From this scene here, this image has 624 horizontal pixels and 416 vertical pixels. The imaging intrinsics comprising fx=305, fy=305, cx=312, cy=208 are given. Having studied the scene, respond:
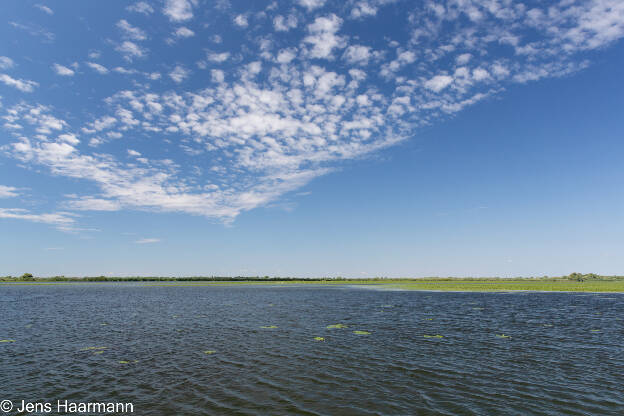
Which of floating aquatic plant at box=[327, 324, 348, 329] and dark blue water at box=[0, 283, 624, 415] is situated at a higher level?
dark blue water at box=[0, 283, 624, 415]

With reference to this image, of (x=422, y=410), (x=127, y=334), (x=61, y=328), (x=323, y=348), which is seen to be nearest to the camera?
(x=422, y=410)

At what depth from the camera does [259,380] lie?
55.0 feet

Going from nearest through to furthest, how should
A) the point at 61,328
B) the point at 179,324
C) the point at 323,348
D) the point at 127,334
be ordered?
1. the point at 323,348
2. the point at 127,334
3. the point at 61,328
4. the point at 179,324

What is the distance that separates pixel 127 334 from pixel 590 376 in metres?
35.5

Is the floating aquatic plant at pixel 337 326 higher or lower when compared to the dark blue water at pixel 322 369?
lower

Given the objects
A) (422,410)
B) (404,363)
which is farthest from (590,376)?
(422,410)

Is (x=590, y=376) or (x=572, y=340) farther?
(x=572, y=340)

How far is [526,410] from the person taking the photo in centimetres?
1309

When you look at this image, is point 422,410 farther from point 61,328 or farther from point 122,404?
point 61,328

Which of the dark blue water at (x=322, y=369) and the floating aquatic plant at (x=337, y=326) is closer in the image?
the dark blue water at (x=322, y=369)

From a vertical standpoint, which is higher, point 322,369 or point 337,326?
point 322,369

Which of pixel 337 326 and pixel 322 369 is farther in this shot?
pixel 337 326

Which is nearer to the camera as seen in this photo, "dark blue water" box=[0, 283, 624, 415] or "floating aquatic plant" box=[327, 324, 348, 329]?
"dark blue water" box=[0, 283, 624, 415]

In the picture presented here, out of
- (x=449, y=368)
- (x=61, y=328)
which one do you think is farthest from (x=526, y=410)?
(x=61, y=328)
